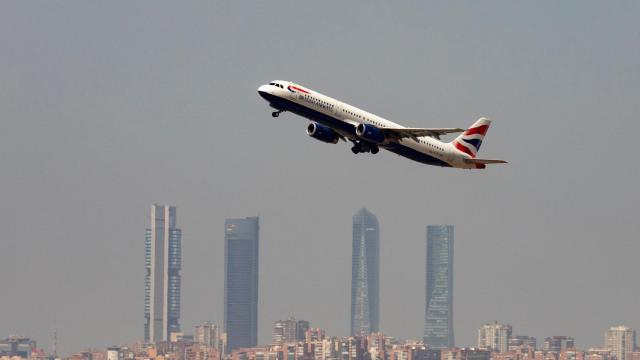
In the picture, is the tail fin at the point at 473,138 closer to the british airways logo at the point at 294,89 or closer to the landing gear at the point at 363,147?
the landing gear at the point at 363,147

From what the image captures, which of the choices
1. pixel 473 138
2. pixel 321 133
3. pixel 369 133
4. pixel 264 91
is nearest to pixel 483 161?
pixel 473 138

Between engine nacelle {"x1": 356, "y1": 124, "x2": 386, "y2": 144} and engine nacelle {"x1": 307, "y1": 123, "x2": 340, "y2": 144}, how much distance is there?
2771 millimetres

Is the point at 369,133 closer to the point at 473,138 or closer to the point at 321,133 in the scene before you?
the point at 321,133

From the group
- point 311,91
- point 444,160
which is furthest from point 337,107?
point 444,160

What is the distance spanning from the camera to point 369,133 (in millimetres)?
148875

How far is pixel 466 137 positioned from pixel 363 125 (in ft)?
77.1

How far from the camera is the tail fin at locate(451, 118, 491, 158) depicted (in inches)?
6590

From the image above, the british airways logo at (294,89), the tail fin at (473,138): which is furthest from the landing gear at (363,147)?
the tail fin at (473,138)

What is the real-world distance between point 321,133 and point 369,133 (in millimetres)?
4612

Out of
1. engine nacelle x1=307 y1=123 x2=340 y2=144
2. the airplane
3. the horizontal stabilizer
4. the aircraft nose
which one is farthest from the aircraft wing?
the aircraft nose

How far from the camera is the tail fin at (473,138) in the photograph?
167375mm

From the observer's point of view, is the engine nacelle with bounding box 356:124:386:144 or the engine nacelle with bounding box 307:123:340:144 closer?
the engine nacelle with bounding box 356:124:386:144

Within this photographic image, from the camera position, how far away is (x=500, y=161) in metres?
152

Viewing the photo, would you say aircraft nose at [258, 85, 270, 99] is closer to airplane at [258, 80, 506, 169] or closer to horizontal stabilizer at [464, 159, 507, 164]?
airplane at [258, 80, 506, 169]
